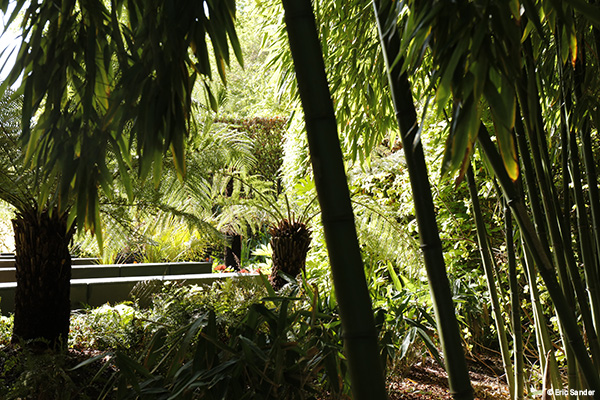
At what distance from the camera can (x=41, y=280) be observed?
3680mm

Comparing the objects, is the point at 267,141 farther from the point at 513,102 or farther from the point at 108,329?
the point at 513,102

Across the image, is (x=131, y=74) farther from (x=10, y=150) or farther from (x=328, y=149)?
(x=10, y=150)

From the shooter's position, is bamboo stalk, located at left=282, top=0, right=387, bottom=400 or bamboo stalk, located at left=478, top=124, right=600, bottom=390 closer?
bamboo stalk, located at left=282, top=0, right=387, bottom=400

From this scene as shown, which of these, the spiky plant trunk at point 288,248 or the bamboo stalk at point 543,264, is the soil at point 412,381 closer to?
the spiky plant trunk at point 288,248

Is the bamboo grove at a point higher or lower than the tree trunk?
higher

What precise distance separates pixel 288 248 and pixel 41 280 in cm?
218

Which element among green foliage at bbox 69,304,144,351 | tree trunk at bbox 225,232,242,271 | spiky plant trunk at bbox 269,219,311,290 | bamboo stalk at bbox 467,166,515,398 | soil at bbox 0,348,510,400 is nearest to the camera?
bamboo stalk at bbox 467,166,515,398

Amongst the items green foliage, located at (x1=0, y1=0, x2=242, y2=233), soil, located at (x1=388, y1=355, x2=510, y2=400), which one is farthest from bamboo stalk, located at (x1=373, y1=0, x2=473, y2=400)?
soil, located at (x1=388, y1=355, x2=510, y2=400)

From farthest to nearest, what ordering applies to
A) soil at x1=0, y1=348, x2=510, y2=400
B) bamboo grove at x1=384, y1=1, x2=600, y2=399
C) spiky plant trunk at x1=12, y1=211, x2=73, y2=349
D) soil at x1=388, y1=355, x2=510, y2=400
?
spiky plant trunk at x1=12, y1=211, x2=73, y2=349
soil at x1=388, y1=355, x2=510, y2=400
soil at x1=0, y1=348, x2=510, y2=400
bamboo grove at x1=384, y1=1, x2=600, y2=399

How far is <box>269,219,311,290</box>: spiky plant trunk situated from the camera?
16.8 ft

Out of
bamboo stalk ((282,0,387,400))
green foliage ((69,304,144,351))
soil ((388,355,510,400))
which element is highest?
bamboo stalk ((282,0,387,400))

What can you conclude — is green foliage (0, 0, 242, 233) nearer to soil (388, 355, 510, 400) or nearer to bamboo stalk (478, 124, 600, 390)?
bamboo stalk (478, 124, 600, 390)

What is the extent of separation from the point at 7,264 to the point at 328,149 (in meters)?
8.85

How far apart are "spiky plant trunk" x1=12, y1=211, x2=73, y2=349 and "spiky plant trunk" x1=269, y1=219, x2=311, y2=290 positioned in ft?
6.42
